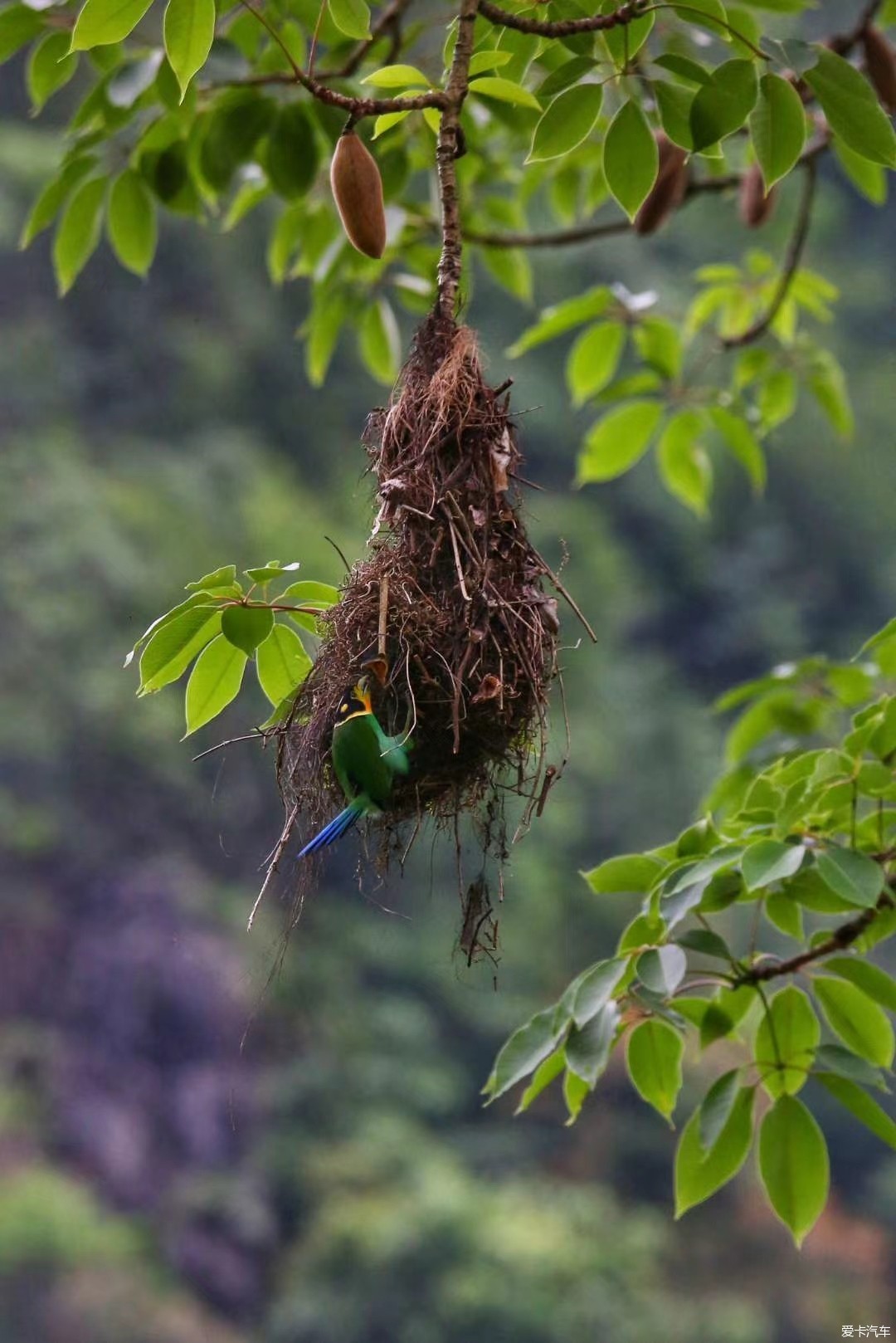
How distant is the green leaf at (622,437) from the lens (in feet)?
5.06

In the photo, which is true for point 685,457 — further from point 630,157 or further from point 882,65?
point 630,157

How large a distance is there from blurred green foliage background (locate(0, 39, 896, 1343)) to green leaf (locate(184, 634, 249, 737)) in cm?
352

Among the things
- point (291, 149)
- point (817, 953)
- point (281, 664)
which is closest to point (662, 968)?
point (817, 953)

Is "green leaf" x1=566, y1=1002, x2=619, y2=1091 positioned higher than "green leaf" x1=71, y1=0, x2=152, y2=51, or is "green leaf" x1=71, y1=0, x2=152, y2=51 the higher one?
"green leaf" x1=71, y1=0, x2=152, y2=51

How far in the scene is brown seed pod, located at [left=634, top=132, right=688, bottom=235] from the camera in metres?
1.34

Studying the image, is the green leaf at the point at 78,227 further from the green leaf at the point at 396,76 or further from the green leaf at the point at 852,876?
the green leaf at the point at 852,876

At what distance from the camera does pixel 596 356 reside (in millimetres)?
1541

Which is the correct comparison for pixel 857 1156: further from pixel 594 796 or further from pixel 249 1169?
pixel 249 1169

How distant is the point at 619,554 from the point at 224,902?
246cm

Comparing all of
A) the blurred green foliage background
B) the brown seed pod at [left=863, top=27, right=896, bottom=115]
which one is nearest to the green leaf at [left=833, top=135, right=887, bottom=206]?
the brown seed pod at [left=863, top=27, right=896, bottom=115]

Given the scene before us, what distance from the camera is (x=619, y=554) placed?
6.66 meters

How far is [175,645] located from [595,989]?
11.8 inches

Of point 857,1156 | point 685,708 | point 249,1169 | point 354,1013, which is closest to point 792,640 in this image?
point 685,708

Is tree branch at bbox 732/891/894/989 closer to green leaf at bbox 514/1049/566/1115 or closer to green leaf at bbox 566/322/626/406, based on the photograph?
green leaf at bbox 514/1049/566/1115
